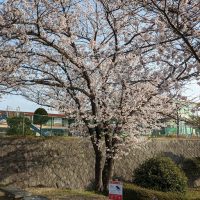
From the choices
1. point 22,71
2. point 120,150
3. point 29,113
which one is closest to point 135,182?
point 120,150

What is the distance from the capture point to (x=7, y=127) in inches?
664

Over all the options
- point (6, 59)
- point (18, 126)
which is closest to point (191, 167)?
point (18, 126)

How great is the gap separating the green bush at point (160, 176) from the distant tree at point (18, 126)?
189 inches

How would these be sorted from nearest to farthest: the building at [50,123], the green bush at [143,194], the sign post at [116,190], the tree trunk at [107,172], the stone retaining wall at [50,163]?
1. the sign post at [116,190]
2. the tree trunk at [107,172]
3. the green bush at [143,194]
4. the stone retaining wall at [50,163]
5. the building at [50,123]

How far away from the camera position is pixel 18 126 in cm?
1681

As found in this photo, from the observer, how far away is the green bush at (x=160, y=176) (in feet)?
53.6

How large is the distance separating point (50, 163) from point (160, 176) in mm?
4244

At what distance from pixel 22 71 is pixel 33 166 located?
12.6ft

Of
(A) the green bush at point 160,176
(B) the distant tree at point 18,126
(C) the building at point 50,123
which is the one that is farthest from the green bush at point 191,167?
(B) the distant tree at point 18,126

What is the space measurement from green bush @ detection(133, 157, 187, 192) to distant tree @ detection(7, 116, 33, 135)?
479 cm

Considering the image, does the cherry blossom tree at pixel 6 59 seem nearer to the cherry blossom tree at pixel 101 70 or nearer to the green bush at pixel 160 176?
the cherry blossom tree at pixel 101 70

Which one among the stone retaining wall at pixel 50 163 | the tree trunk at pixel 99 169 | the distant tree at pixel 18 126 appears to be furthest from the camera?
the distant tree at pixel 18 126

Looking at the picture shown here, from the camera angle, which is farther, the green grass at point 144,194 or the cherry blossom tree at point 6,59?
the green grass at point 144,194

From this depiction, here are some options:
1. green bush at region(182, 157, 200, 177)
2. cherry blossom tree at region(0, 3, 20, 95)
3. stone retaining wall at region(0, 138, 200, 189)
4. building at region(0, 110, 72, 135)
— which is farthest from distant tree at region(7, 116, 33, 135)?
green bush at region(182, 157, 200, 177)
